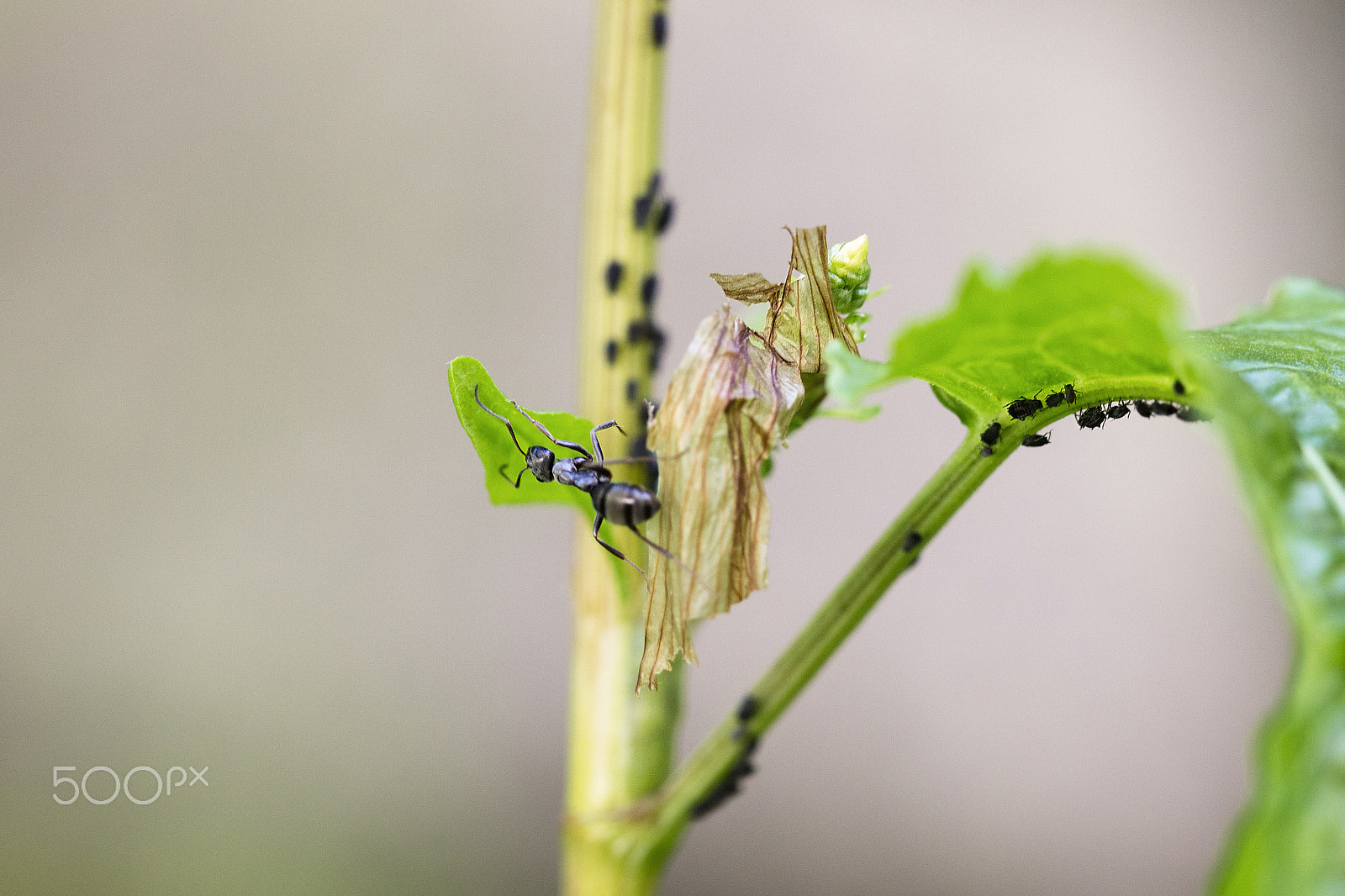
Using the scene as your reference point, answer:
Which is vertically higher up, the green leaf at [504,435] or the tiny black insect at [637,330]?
the tiny black insect at [637,330]

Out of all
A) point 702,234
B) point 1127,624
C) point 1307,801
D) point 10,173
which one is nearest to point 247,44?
point 10,173

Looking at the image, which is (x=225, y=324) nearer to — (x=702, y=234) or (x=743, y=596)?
(x=702, y=234)

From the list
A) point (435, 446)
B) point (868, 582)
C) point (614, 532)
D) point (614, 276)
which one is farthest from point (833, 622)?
point (435, 446)

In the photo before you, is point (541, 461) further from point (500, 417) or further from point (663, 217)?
point (663, 217)

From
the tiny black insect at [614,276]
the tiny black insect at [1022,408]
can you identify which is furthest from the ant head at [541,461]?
the tiny black insect at [1022,408]

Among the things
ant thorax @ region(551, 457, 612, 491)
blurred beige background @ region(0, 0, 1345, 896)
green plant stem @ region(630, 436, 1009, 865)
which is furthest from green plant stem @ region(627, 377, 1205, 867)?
blurred beige background @ region(0, 0, 1345, 896)

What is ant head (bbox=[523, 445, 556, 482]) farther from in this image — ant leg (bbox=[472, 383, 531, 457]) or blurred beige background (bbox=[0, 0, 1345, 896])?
blurred beige background (bbox=[0, 0, 1345, 896])
